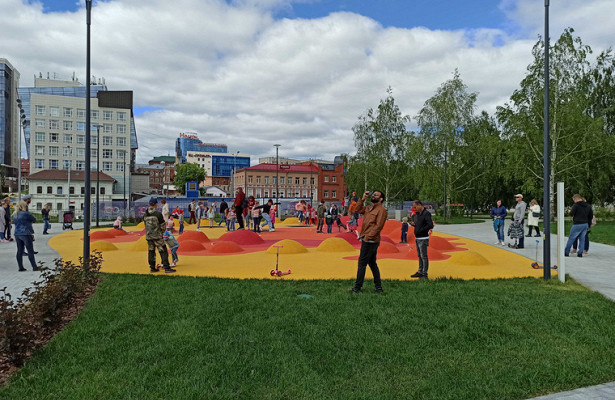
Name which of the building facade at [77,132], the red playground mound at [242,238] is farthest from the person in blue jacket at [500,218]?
the building facade at [77,132]

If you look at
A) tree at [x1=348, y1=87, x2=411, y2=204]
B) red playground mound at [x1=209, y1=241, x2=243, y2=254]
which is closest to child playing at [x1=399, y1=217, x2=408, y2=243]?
red playground mound at [x1=209, y1=241, x2=243, y2=254]

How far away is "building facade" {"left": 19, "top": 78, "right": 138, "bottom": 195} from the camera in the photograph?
3056 inches

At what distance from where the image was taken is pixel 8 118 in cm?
10806

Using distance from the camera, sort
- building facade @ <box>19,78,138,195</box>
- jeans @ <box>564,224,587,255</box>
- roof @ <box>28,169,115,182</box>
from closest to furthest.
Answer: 1. jeans @ <box>564,224,587,255</box>
2. roof @ <box>28,169,115,182</box>
3. building facade @ <box>19,78,138,195</box>

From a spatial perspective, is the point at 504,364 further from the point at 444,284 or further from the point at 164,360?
the point at 444,284

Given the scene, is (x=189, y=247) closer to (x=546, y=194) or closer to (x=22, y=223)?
(x=22, y=223)

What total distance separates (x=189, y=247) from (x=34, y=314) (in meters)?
9.84

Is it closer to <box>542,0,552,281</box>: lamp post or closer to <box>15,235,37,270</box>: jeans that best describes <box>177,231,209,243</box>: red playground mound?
<box>15,235,37,270</box>: jeans

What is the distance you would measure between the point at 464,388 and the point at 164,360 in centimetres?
311

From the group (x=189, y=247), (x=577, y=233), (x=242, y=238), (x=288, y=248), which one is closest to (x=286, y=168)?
(x=242, y=238)

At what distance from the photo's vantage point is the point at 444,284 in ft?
29.4

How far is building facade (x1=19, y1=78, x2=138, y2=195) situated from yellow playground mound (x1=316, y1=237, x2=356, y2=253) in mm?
69072

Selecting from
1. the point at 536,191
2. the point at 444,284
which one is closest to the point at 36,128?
the point at 536,191

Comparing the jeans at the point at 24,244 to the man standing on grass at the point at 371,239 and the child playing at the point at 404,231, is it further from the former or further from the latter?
the child playing at the point at 404,231
